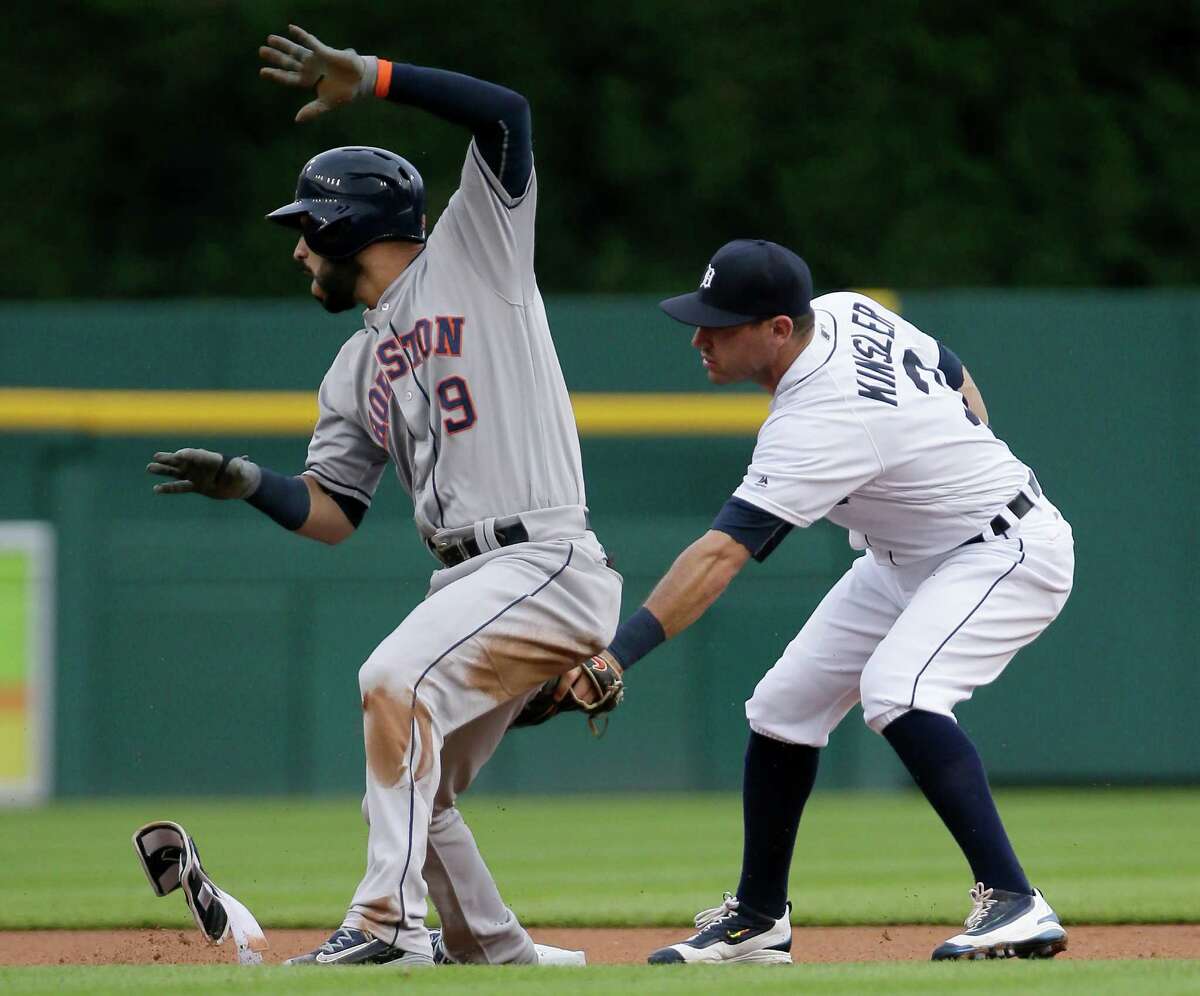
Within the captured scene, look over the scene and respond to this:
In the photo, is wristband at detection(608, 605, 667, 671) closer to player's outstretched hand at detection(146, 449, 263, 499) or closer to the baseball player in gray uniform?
the baseball player in gray uniform

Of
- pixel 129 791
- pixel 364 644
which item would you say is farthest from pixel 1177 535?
pixel 129 791

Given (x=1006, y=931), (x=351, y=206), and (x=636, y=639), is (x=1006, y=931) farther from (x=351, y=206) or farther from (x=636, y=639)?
(x=351, y=206)

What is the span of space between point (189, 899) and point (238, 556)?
539 cm

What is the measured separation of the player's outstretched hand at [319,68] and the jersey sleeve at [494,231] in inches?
12.7

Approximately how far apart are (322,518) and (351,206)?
749 millimetres

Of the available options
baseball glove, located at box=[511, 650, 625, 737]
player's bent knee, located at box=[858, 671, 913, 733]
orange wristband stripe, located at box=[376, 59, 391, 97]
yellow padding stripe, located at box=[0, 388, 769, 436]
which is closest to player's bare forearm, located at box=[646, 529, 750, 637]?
baseball glove, located at box=[511, 650, 625, 737]

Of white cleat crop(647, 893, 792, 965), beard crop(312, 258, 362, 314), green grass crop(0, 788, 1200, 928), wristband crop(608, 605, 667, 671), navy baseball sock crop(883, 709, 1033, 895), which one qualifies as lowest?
green grass crop(0, 788, 1200, 928)

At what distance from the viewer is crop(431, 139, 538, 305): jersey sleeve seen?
172 inches

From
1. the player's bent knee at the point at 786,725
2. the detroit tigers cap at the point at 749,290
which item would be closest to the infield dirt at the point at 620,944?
the player's bent knee at the point at 786,725

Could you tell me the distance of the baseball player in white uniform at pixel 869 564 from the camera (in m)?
4.46

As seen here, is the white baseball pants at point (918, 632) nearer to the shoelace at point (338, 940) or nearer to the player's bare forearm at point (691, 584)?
the player's bare forearm at point (691, 584)

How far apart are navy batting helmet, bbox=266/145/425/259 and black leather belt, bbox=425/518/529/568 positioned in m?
0.70

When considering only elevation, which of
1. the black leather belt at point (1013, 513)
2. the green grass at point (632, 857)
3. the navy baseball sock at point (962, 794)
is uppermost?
the black leather belt at point (1013, 513)

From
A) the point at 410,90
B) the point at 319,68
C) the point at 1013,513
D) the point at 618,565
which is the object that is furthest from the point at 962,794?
the point at 618,565
